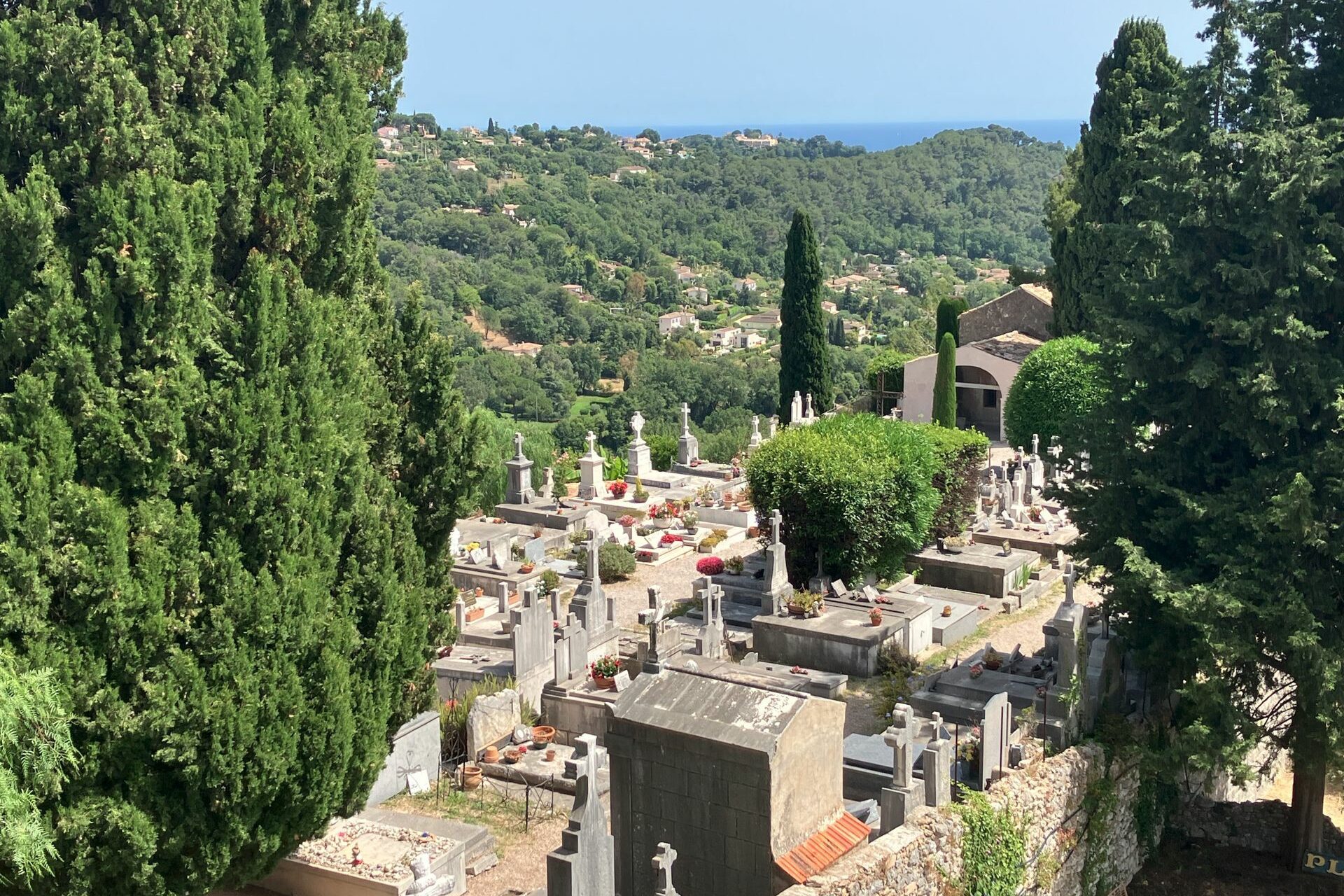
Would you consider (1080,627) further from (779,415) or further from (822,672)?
(779,415)

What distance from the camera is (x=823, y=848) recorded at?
1063cm

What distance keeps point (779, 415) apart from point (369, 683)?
25649 mm

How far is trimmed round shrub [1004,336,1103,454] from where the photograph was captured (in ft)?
106

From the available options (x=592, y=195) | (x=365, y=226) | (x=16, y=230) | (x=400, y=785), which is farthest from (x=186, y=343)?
(x=592, y=195)

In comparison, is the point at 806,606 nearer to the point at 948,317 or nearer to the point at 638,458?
the point at 638,458

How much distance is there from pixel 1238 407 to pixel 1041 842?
15.2ft

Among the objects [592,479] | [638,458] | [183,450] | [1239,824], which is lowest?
[1239,824]

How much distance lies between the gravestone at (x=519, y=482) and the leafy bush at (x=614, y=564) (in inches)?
155

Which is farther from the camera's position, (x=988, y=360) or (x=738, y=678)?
(x=988, y=360)

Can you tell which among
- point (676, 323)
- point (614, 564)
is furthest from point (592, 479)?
point (676, 323)

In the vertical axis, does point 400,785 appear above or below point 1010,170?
below

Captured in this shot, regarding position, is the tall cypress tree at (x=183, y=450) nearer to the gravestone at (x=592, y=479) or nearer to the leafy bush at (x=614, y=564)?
the leafy bush at (x=614, y=564)

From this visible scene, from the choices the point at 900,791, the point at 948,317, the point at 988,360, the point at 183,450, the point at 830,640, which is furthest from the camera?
the point at 988,360

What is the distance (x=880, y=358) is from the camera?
133 ft
